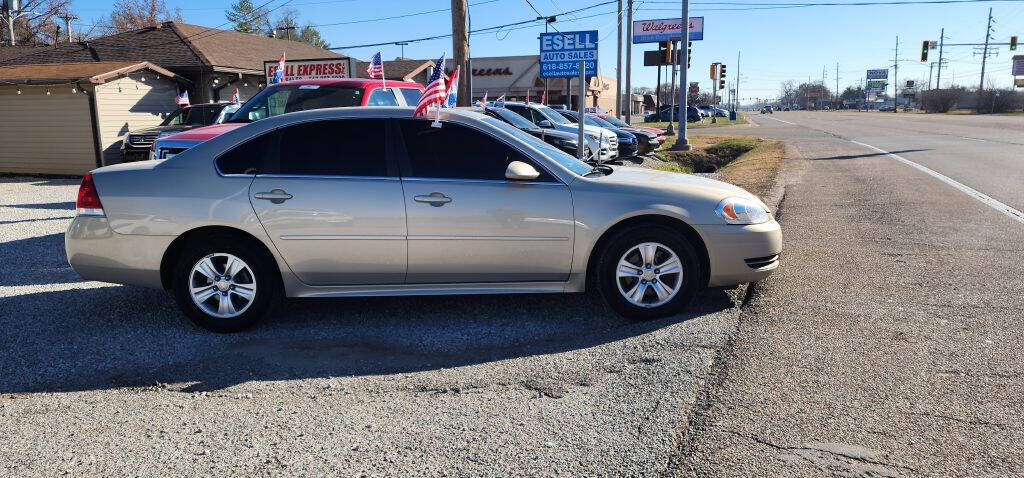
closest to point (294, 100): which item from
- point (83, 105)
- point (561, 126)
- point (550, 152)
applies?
point (550, 152)

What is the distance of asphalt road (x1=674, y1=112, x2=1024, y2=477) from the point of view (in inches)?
129

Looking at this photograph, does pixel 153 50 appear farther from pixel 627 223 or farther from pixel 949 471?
pixel 949 471

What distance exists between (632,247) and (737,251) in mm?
764

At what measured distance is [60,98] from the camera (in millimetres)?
19047

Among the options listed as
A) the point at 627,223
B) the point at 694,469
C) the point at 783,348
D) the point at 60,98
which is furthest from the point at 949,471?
the point at 60,98

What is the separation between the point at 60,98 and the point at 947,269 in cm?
1994

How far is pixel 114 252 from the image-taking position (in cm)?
536

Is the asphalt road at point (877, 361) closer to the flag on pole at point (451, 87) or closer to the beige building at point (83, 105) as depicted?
the flag on pole at point (451, 87)

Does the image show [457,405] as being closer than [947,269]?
Yes

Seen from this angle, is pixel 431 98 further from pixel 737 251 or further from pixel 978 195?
pixel 978 195

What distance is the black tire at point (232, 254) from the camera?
5289 millimetres

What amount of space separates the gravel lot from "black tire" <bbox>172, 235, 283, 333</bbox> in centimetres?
10

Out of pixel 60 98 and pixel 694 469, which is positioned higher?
pixel 60 98

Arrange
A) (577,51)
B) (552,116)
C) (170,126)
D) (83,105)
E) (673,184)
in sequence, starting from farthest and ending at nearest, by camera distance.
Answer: (552,116) → (83,105) → (170,126) → (577,51) → (673,184)
